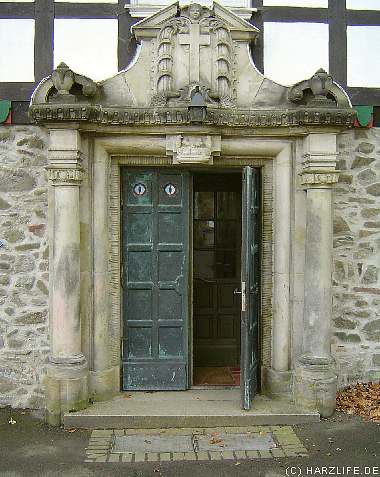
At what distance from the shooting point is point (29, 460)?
512 cm

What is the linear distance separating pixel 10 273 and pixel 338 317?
3509 millimetres

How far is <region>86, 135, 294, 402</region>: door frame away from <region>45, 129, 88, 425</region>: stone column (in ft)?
0.86

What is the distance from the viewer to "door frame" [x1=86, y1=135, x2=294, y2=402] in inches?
245

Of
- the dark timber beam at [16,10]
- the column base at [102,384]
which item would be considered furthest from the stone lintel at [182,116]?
the column base at [102,384]

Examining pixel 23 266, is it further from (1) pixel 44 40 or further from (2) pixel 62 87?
(1) pixel 44 40

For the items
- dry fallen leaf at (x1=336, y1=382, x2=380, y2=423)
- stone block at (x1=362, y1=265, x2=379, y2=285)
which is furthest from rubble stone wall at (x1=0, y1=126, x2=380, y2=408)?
dry fallen leaf at (x1=336, y1=382, x2=380, y2=423)

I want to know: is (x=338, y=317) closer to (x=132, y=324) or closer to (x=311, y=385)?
(x=311, y=385)

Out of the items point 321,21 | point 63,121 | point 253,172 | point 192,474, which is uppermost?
point 321,21

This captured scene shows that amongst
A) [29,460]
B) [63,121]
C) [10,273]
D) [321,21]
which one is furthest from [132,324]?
[321,21]

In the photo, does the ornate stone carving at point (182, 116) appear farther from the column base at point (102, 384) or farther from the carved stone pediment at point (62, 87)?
the column base at point (102, 384)

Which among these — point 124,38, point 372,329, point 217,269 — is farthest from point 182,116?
point 372,329

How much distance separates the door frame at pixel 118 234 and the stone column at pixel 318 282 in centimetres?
25

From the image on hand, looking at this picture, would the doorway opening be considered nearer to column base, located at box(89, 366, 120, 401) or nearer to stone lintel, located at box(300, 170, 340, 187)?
column base, located at box(89, 366, 120, 401)

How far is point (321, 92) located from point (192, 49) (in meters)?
1.36
